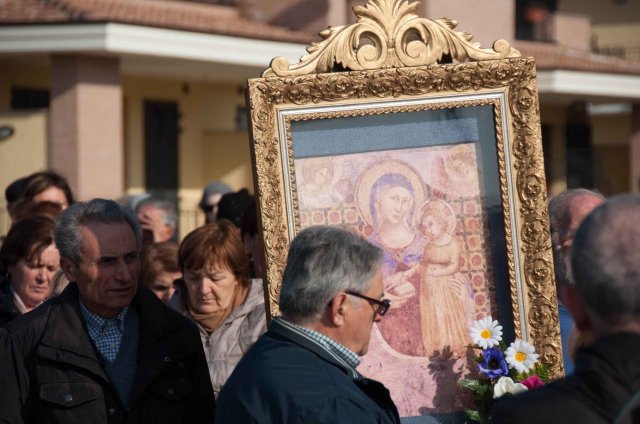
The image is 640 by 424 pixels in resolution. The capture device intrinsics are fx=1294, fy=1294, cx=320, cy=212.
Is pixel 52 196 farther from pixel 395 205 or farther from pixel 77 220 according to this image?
pixel 395 205

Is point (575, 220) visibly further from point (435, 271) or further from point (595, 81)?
point (595, 81)

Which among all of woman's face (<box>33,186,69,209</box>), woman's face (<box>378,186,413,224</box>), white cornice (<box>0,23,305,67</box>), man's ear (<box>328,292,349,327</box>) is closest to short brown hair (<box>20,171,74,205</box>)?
woman's face (<box>33,186,69,209</box>)

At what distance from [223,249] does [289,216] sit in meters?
1.20

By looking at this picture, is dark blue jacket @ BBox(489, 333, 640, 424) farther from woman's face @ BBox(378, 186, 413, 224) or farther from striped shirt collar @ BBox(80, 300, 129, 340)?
striped shirt collar @ BBox(80, 300, 129, 340)

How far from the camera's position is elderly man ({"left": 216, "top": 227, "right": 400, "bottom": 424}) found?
335 centimetres

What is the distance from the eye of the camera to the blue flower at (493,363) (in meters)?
4.40

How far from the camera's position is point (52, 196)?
702cm

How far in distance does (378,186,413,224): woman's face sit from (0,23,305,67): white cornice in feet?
38.7

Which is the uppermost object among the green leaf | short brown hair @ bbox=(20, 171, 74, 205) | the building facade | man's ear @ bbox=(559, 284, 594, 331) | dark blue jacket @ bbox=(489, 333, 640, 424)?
the building facade

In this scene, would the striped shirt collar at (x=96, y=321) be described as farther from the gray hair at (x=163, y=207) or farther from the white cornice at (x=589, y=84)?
the white cornice at (x=589, y=84)

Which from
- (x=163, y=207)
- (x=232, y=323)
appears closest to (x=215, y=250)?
(x=232, y=323)

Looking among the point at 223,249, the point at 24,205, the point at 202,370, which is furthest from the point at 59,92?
the point at 202,370

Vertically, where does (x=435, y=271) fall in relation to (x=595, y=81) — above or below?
below

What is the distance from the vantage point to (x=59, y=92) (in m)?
16.3
